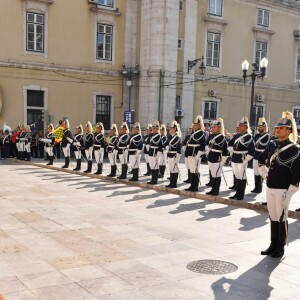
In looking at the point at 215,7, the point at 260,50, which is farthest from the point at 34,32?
the point at 260,50

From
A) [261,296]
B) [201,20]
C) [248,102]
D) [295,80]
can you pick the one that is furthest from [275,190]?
[295,80]

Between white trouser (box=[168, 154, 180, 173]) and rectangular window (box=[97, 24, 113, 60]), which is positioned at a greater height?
rectangular window (box=[97, 24, 113, 60])

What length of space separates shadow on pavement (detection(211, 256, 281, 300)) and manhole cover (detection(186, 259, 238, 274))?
248 mm

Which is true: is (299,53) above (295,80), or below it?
above

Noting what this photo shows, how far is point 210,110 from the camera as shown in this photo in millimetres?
32438

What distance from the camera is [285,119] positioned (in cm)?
719

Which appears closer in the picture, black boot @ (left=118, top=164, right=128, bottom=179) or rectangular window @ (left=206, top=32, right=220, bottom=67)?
black boot @ (left=118, top=164, right=128, bottom=179)

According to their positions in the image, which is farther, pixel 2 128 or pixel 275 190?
pixel 2 128

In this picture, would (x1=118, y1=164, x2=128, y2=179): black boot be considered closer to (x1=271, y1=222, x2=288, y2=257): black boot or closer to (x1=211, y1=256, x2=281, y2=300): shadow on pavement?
(x1=271, y1=222, x2=288, y2=257): black boot

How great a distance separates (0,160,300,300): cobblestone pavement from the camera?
5.54 meters

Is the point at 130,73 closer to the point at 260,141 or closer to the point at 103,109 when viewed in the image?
the point at 103,109

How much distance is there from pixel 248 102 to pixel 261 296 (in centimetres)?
3001

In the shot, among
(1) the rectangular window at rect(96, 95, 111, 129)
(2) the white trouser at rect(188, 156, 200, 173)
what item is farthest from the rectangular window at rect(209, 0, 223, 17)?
(2) the white trouser at rect(188, 156, 200, 173)

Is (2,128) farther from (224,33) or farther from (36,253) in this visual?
(36,253)
